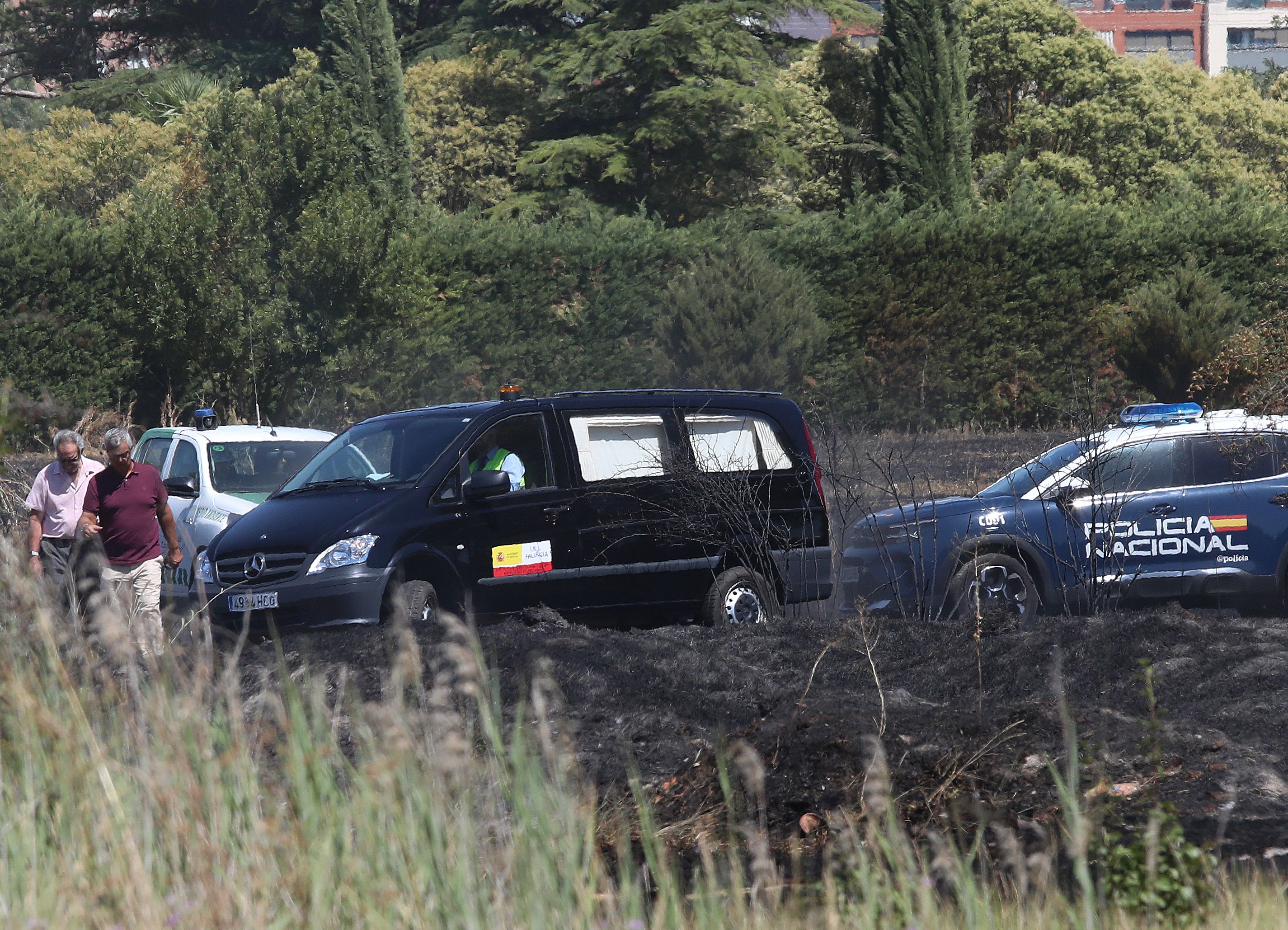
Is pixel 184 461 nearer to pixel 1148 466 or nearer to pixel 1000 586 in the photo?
pixel 1000 586

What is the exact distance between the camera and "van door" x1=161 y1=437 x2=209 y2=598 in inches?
464

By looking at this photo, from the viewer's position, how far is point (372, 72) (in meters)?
31.7

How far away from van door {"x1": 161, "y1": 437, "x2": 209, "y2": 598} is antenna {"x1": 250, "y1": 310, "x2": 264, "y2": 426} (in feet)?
16.9

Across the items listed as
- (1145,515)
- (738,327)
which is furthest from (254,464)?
(738,327)

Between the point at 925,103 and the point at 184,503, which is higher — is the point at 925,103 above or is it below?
above

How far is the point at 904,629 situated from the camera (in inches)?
340

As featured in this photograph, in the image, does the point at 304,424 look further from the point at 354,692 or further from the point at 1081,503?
the point at 354,692

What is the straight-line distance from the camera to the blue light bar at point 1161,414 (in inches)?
406

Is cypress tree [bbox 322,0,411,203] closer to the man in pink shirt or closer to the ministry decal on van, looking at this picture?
the man in pink shirt

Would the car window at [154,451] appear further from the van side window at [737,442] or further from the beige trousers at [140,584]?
the van side window at [737,442]

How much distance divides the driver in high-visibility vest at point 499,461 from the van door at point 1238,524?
179 inches

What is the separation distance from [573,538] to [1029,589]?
Result: 3.23 m

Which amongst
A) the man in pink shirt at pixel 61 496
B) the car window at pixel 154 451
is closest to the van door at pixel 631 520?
the man in pink shirt at pixel 61 496

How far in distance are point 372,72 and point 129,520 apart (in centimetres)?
2421
